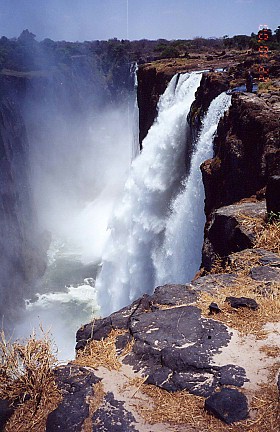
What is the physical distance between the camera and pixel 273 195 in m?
5.56

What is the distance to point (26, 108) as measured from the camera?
43438mm

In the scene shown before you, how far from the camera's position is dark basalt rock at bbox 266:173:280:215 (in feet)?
18.0

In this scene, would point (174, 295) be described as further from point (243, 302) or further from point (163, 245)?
point (163, 245)

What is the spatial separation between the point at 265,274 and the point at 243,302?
0.79 meters

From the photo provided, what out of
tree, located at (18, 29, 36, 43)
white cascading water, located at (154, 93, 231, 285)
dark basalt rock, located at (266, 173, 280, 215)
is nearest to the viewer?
dark basalt rock, located at (266, 173, 280, 215)

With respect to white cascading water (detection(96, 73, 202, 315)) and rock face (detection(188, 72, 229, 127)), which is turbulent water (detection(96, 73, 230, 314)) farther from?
rock face (detection(188, 72, 229, 127))

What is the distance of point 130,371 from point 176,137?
11.4 metres

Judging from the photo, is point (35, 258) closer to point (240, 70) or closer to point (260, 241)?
point (240, 70)

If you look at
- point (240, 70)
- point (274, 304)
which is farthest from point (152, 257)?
point (274, 304)

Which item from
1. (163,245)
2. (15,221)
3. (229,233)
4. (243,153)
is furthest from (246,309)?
(15,221)

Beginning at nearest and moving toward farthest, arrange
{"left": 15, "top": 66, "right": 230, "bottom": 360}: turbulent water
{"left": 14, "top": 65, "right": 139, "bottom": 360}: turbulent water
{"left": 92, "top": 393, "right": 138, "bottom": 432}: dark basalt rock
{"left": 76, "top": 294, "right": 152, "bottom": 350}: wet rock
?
{"left": 92, "top": 393, "right": 138, "bottom": 432}: dark basalt rock < {"left": 76, "top": 294, "right": 152, "bottom": 350}: wet rock < {"left": 15, "top": 66, "right": 230, "bottom": 360}: turbulent water < {"left": 14, "top": 65, "right": 139, "bottom": 360}: turbulent water

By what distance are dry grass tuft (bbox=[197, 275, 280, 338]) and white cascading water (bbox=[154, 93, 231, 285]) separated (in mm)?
6226

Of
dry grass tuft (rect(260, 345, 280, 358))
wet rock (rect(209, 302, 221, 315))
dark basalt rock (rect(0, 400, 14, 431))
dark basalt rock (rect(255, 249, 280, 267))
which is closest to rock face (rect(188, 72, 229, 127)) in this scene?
dark basalt rock (rect(255, 249, 280, 267))

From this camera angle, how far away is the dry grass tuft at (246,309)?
349 cm
